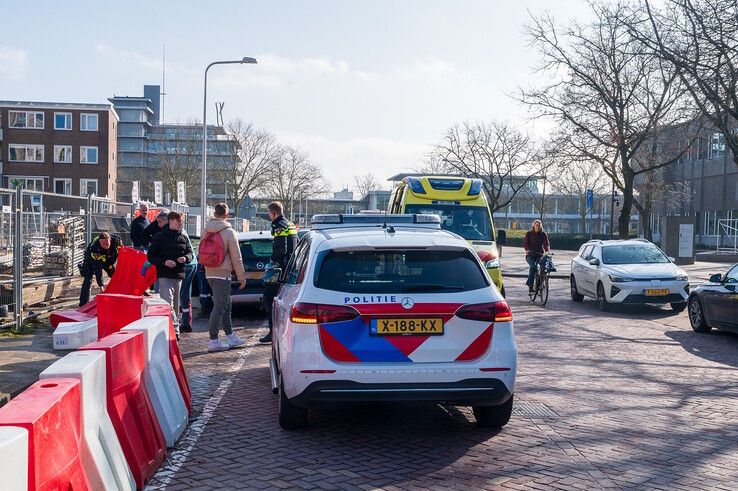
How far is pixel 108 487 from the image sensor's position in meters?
4.02

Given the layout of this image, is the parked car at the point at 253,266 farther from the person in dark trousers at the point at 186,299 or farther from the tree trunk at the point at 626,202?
the tree trunk at the point at 626,202

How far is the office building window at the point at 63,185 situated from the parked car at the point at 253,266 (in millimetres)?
58220

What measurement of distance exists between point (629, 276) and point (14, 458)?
15.3 m

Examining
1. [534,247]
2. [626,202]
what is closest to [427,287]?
[534,247]

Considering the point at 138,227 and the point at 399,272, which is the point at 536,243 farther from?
the point at 399,272

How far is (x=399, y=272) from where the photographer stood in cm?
614

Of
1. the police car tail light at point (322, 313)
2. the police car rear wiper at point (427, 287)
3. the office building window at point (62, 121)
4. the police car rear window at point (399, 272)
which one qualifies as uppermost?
the office building window at point (62, 121)

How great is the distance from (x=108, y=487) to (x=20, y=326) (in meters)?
8.85

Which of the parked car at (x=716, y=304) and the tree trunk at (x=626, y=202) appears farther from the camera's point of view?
the tree trunk at (x=626, y=202)

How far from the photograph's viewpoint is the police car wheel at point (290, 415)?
6.41 meters

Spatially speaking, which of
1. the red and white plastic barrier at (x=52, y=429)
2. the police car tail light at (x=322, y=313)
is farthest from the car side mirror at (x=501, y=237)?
the red and white plastic barrier at (x=52, y=429)

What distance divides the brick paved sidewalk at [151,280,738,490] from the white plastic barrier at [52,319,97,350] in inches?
60.9

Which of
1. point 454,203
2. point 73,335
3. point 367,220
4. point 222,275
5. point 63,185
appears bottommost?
point 73,335

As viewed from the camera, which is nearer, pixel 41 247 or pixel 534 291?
pixel 41 247
